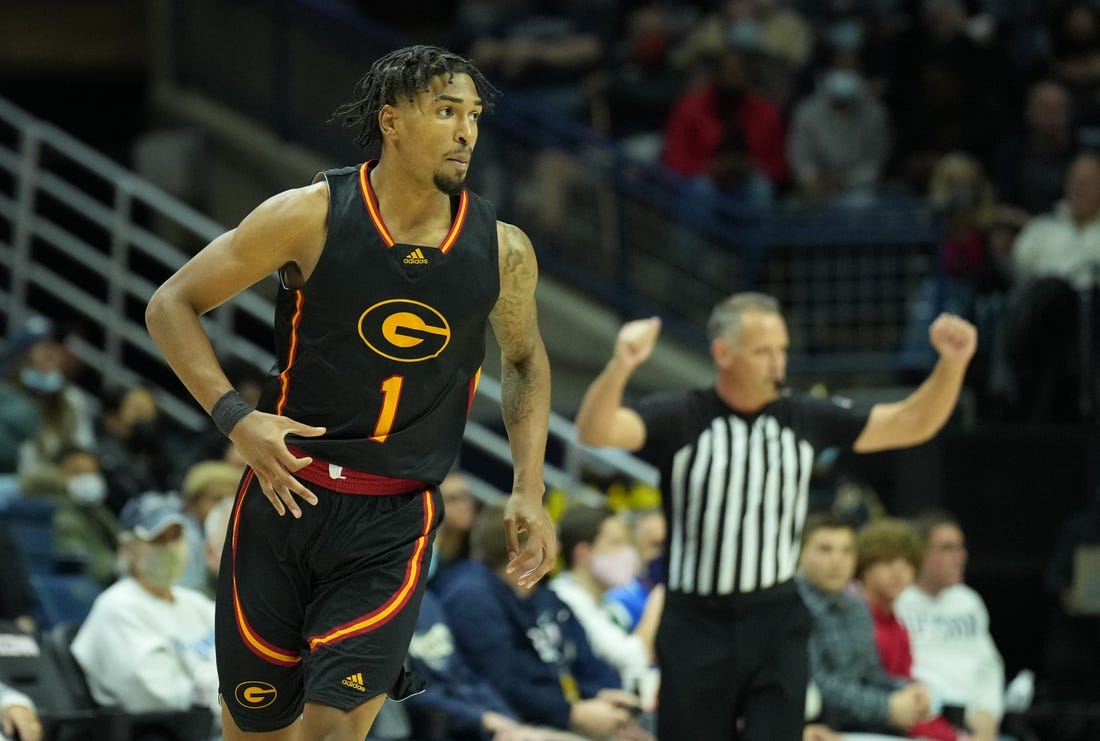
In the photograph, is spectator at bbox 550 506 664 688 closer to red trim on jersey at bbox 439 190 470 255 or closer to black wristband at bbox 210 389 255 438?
red trim on jersey at bbox 439 190 470 255

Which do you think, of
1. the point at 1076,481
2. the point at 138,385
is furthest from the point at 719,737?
the point at 138,385

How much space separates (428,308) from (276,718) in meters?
1.13

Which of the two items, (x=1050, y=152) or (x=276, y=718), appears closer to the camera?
(x=276, y=718)

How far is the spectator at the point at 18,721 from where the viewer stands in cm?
612

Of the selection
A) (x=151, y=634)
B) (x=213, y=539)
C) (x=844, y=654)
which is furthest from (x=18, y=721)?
(x=844, y=654)

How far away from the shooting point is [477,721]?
7.30m

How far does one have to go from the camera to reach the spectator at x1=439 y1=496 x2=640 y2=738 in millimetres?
7645

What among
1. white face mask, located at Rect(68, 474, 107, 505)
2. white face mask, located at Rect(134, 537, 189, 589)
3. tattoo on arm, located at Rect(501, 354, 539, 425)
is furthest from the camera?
white face mask, located at Rect(68, 474, 107, 505)

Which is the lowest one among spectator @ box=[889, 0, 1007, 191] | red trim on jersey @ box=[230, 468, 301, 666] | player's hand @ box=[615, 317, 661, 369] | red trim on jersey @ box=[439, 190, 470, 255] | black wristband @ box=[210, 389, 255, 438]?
red trim on jersey @ box=[230, 468, 301, 666]

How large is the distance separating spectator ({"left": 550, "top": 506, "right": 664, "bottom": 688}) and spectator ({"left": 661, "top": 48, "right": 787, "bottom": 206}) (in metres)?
4.54

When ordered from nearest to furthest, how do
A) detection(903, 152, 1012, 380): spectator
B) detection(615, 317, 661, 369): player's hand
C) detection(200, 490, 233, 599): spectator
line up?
detection(615, 317, 661, 369): player's hand
detection(200, 490, 233, 599): spectator
detection(903, 152, 1012, 380): spectator

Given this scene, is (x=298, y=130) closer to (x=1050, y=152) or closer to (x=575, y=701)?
(x=1050, y=152)

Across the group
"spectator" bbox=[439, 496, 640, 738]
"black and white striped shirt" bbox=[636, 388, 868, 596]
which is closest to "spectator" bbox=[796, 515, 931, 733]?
"spectator" bbox=[439, 496, 640, 738]

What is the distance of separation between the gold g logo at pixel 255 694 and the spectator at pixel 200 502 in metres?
3.25
